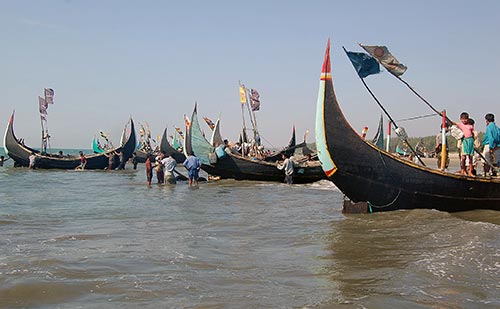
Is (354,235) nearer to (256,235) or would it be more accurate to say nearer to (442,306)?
(256,235)

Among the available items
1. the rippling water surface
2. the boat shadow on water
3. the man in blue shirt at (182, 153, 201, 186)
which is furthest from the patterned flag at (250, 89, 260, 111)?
the boat shadow on water

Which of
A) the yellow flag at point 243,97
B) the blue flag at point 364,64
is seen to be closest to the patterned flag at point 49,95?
the yellow flag at point 243,97

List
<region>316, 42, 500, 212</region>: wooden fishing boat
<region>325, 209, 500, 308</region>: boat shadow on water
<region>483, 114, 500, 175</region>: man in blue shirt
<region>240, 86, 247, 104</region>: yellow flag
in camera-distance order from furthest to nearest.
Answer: <region>240, 86, 247, 104</region>: yellow flag → <region>483, 114, 500, 175</region>: man in blue shirt → <region>316, 42, 500, 212</region>: wooden fishing boat → <region>325, 209, 500, 308</region>: boat shadow on water

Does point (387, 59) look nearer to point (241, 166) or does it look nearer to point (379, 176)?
point (379, 176)

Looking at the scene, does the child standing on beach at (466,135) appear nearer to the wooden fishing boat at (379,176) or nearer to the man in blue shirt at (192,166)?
the wooden fishing boat at (379,176)

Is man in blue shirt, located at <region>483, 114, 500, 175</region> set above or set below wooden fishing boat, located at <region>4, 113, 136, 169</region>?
above

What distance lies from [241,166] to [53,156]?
15.4 metres

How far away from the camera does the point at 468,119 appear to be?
31.7ft

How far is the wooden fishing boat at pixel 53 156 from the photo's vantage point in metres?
29.5

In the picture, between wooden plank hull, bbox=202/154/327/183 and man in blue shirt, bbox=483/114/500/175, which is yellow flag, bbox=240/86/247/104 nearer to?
wooden plank hull, bbox=202/154/327/183

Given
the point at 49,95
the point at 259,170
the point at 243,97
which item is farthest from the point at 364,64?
the point at 49,95

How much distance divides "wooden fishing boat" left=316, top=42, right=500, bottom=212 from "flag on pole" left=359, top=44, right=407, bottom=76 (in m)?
1.19

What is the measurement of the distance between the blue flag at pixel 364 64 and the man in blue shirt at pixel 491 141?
8.38ft

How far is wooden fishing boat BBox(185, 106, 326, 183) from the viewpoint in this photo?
1916cm
